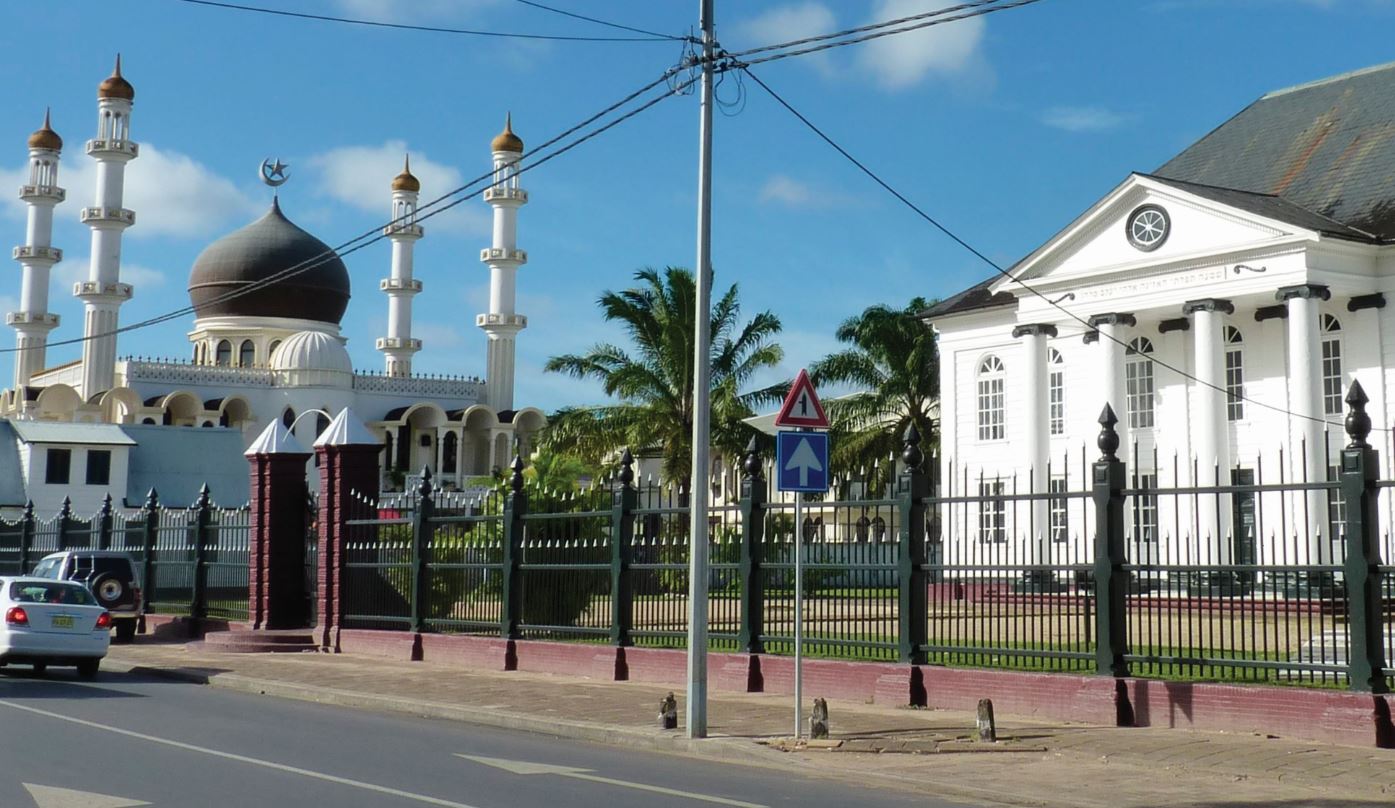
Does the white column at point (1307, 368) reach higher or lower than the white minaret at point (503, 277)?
lower

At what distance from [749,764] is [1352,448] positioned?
17.5ft

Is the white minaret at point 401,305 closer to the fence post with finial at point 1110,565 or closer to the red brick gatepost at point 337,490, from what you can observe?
the red brick gatepost at point 337,490

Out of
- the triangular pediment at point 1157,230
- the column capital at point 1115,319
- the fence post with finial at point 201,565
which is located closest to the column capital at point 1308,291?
the triangular pediment at point 1157,230

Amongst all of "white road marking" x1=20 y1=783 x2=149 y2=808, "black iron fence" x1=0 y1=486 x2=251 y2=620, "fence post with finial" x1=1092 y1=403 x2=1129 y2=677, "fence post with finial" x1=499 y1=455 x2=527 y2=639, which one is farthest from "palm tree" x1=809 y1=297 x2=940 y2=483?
"white road marking" x1=20 y1=783 x2=149 y2=808

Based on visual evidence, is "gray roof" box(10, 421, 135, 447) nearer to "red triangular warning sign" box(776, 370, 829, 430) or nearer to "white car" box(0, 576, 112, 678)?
"white car" box(0, 576, 112, 678)

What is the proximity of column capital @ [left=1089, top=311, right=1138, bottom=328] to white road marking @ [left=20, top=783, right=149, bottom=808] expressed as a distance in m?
28.0

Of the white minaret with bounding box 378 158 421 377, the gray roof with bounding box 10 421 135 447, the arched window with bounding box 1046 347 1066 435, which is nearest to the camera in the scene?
the arched window with bounding box 1046 347 1066 435

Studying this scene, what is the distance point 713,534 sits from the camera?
18.5m

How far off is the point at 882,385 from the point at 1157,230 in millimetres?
14318

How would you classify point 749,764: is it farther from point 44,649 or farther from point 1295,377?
point 1295,377

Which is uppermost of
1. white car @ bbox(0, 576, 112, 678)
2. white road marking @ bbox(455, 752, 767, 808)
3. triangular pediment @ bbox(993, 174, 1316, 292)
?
triangular pediment @ bbox(993, 174, 1316, 292)

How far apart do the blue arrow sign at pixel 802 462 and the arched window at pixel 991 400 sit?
25995mm

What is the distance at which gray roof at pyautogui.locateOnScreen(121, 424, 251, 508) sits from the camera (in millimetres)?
56375

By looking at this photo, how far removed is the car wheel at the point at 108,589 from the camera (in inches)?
1021
